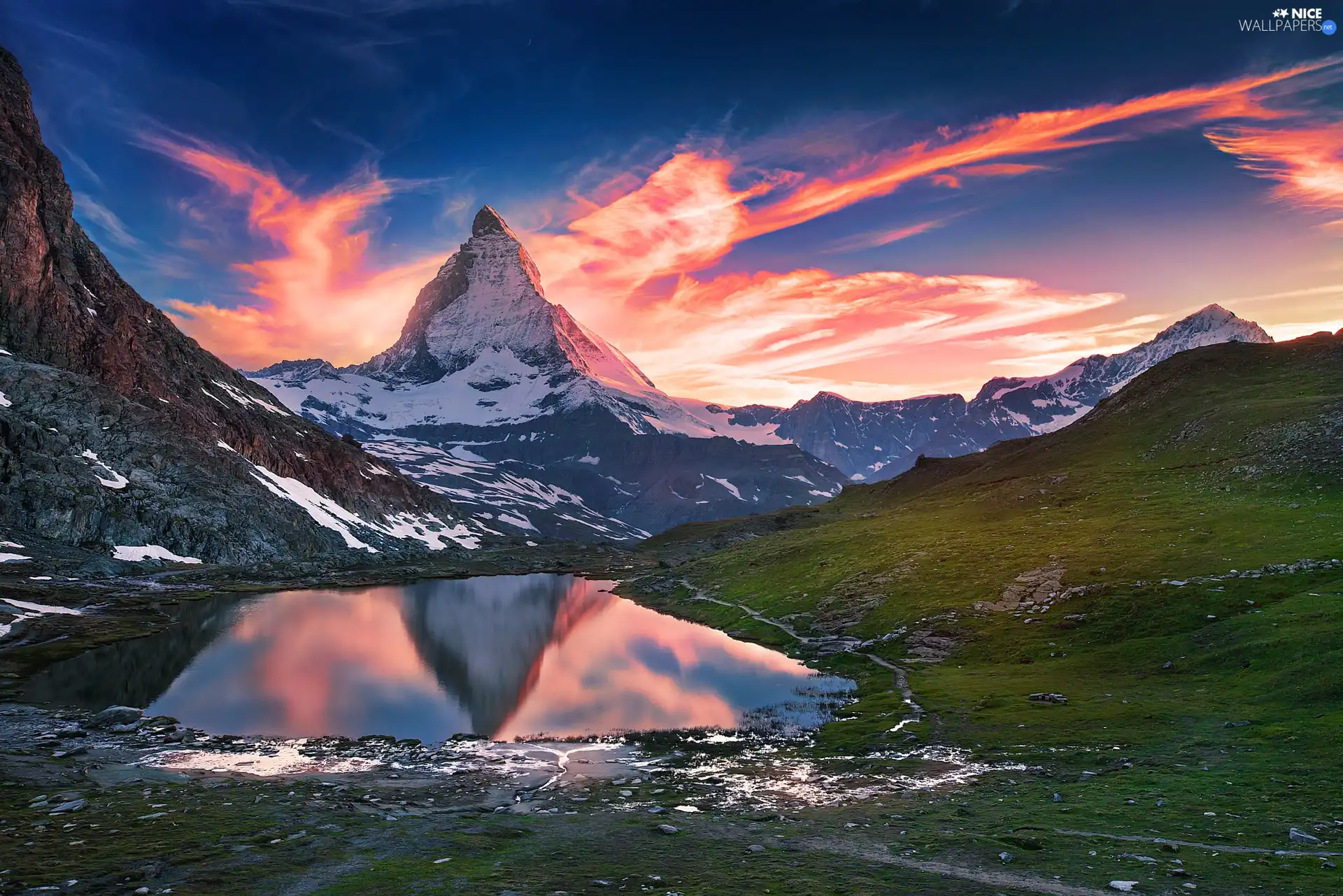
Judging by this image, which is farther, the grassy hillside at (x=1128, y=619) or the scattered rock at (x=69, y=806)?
the scattered rock at (x=69, y=806)

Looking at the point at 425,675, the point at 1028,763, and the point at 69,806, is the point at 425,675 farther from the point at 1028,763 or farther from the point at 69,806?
the point at 1028,763

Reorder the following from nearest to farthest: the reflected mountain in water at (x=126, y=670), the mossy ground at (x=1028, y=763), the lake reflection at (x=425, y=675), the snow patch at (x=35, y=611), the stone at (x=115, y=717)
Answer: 1. the mossy ground at (x=1028, y=763)
2. the stone at (x=115, y=717)
3. the lake reflection at (x=425, y=675)
4. the reflected mountain in water at (x=126, y=670)
5. the snow patch at (x=35, y=611)

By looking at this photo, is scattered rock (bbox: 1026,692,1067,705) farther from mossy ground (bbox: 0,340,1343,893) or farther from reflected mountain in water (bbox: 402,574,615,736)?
reflected mountain in water (bbox: 402,574,615,736)

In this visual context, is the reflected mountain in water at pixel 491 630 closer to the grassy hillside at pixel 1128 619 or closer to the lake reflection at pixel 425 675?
the lake reflection at pixel 425 675

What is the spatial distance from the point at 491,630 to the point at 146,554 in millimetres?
92270

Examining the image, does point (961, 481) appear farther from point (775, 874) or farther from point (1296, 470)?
point (775, 874)

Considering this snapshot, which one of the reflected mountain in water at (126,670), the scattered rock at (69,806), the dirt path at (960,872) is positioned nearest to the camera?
the dirt path at (960,872)

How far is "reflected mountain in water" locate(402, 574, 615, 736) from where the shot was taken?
61.5 meters

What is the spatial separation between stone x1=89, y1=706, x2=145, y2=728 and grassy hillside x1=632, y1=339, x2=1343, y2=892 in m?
43.6

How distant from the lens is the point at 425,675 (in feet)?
222

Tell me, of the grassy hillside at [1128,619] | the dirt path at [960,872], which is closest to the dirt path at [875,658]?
the grassy hillside at [1128,619]

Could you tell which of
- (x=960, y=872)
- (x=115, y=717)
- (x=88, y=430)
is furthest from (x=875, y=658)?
(x=88, y=430)

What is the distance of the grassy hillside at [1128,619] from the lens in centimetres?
2541

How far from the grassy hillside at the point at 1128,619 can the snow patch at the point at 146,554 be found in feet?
342
